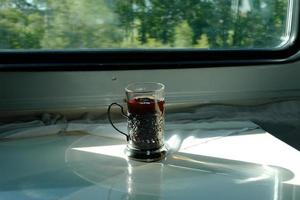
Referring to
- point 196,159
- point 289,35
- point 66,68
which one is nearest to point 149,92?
point 196,159

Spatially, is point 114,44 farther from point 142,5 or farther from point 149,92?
point 149,92

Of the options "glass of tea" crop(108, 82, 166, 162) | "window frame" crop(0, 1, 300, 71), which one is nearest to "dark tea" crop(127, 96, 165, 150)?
"glass of tea" crop(108, 82, 166, 162)

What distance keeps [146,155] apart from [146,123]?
61mm

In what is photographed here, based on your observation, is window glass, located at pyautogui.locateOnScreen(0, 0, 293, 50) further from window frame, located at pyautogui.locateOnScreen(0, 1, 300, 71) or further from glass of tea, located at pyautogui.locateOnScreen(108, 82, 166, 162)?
glass of tea, located at pyautogui.locateOnScreen(108, 82, 166, 162)

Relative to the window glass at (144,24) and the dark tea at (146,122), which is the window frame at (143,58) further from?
the dark tea at (146,122)

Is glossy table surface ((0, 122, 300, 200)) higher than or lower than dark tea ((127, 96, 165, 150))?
lower

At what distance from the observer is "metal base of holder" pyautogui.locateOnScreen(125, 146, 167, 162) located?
87 centimetres

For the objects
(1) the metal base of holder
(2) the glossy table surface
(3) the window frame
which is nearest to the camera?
(2) the glossy table surface

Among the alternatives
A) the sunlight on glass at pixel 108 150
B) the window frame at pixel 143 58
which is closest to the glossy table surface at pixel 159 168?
the sunlight on glass at pixel 108 150

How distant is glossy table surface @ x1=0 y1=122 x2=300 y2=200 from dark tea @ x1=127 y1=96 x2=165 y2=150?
0.13ft

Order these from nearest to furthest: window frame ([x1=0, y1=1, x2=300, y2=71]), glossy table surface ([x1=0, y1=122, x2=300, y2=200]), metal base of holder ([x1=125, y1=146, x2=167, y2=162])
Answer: glossy table surface ([x1=0, y1=122, x2=300, y2=200]) < metal base of holder ([x1=125, y1=146, x2=167, y2=162]) < window frame ([x1=0, y1=1, x2=300, y2=71])

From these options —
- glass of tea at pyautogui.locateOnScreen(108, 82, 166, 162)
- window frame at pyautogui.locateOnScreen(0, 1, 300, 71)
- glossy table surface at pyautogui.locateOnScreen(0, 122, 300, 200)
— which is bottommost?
glossy table surface at pyautogui.locateOnScreen(0, 122, 300, 200)

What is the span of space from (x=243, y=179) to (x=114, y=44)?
553mm

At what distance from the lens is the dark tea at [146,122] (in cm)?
87
